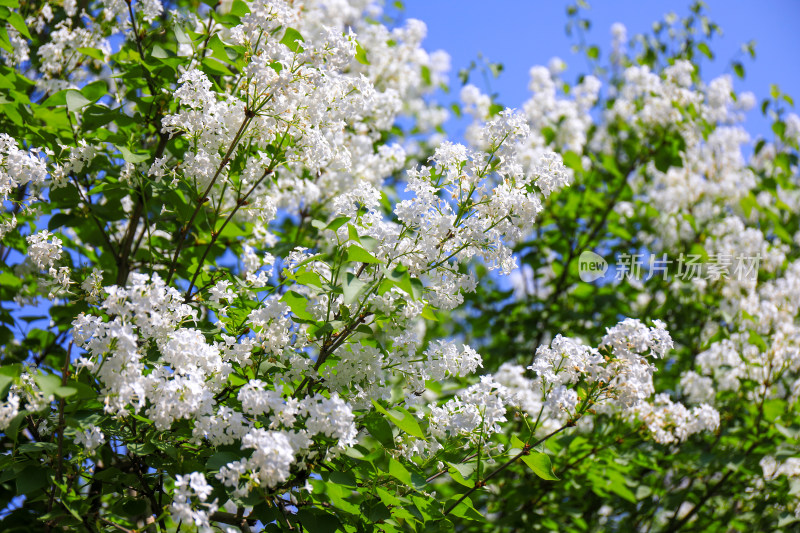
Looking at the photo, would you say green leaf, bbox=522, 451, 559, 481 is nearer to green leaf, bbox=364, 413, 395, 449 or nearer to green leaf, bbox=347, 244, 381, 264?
green leaf, bbox=364, 413, 395, 449

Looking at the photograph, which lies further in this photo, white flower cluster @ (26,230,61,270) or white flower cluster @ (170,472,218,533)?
white flower cluster @ (26,230,61,270)

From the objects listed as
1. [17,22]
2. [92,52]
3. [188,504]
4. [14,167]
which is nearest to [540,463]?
[188,504]

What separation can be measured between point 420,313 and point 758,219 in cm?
614

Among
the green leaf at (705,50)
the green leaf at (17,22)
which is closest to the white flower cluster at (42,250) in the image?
the green leaf at (17,22)

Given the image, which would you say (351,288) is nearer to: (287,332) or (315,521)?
(287,332)

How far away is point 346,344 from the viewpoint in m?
2.64

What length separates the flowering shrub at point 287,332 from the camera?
7.27 feet

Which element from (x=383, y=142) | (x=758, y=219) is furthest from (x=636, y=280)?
(x=383, y=142)

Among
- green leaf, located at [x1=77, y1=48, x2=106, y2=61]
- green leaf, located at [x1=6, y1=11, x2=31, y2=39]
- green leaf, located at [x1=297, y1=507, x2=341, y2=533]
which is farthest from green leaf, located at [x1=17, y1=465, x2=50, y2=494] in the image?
green leaf, located at [x1=6, y1=11, x2=31, y2=39]

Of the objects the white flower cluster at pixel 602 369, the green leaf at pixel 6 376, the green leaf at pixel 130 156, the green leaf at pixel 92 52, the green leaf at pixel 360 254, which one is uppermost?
the green leaf at pixel 92 52

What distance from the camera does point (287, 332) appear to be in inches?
101

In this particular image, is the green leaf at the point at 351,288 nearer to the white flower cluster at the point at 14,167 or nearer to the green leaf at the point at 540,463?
the green leaf at the point at 540,463

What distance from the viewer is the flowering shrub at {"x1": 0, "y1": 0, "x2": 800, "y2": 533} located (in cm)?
222

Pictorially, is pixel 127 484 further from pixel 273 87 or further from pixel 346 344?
pixel 273 87
